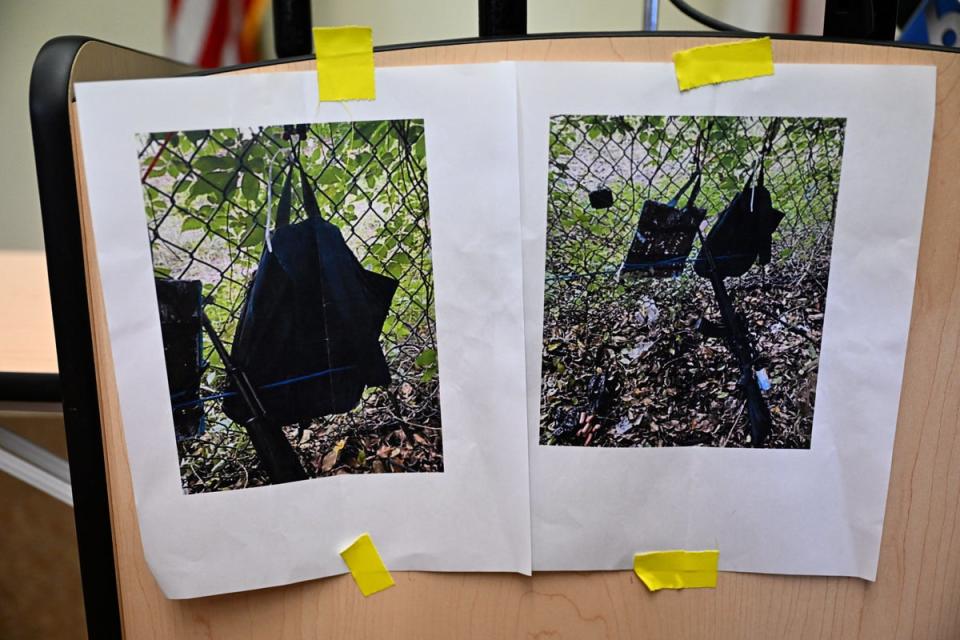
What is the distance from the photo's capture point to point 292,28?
26.5 inches

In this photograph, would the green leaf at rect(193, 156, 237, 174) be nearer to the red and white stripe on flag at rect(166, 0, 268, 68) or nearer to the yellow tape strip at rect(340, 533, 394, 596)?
the yellow tape strip at rect(340, 533, 394, 596)

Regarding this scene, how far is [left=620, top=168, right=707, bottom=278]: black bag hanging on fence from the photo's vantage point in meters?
0.45

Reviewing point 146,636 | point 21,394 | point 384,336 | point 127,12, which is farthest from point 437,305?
point 127,12

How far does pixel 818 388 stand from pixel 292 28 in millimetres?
581

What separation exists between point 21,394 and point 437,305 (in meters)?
0.49

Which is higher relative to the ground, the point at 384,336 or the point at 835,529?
the point at 384,336

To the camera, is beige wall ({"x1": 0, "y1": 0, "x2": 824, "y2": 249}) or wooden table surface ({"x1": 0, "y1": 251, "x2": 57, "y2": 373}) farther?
beige wall ({"x1": 0, "y1": 0, "x2": 824, "y2": 249})

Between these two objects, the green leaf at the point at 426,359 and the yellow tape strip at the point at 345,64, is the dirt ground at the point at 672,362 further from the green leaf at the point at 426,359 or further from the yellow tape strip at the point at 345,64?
the yellow tape strip at the point at 345,64

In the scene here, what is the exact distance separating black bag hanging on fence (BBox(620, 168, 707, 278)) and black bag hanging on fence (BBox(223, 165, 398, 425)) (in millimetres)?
170

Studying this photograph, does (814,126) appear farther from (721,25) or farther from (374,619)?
(374,619)

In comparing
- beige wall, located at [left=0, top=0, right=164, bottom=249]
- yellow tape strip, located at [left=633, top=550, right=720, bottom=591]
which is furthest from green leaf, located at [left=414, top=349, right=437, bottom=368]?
beige wall, located at [left=0, top=0, right=164, bottom=249]

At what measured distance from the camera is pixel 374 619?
1.67ft

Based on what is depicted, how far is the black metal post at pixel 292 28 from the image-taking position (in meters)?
0.67

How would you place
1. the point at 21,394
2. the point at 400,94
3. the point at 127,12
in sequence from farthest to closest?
the point at 127,12, the point at 21,394, the point at 400,94
